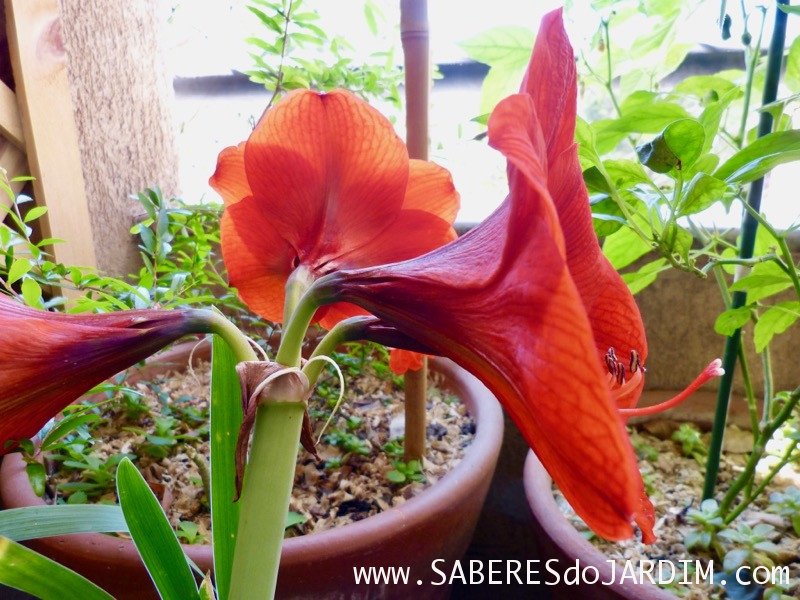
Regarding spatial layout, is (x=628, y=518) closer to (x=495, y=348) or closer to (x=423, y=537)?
(x=495, y=348)

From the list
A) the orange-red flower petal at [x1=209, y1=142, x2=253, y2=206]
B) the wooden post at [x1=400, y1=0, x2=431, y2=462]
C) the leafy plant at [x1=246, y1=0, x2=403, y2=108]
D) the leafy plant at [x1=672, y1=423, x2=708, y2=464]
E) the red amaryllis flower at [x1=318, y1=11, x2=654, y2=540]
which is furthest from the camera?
the leafy plant at [x1=672, y1=423, x2=708, y2=464]

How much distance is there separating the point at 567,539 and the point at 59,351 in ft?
1.73

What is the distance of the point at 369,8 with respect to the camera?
79 cm

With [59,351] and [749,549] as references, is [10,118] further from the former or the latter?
[749,549]

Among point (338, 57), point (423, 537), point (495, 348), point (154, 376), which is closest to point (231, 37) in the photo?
point (338, 57)

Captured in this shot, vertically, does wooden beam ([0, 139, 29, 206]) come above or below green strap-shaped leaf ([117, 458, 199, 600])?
above

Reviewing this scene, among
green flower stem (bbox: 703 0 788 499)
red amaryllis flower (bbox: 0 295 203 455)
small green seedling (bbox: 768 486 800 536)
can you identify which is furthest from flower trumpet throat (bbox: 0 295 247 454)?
small green seedling (bbox: 768 486 800 536)

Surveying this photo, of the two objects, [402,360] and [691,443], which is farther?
[691,443]

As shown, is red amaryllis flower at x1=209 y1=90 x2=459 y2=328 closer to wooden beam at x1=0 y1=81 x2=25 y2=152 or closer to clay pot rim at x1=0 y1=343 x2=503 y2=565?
clay pot rim at x1=0 y1=343 x2=503 y2=565

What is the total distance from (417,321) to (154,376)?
79cm

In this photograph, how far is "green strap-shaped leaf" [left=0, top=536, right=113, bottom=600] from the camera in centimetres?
35

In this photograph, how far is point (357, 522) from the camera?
548 millimetres

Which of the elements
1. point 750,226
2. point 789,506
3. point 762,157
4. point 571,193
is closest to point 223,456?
point 571,193

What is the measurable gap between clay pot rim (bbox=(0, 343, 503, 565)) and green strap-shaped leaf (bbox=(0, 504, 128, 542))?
0.20 ft
